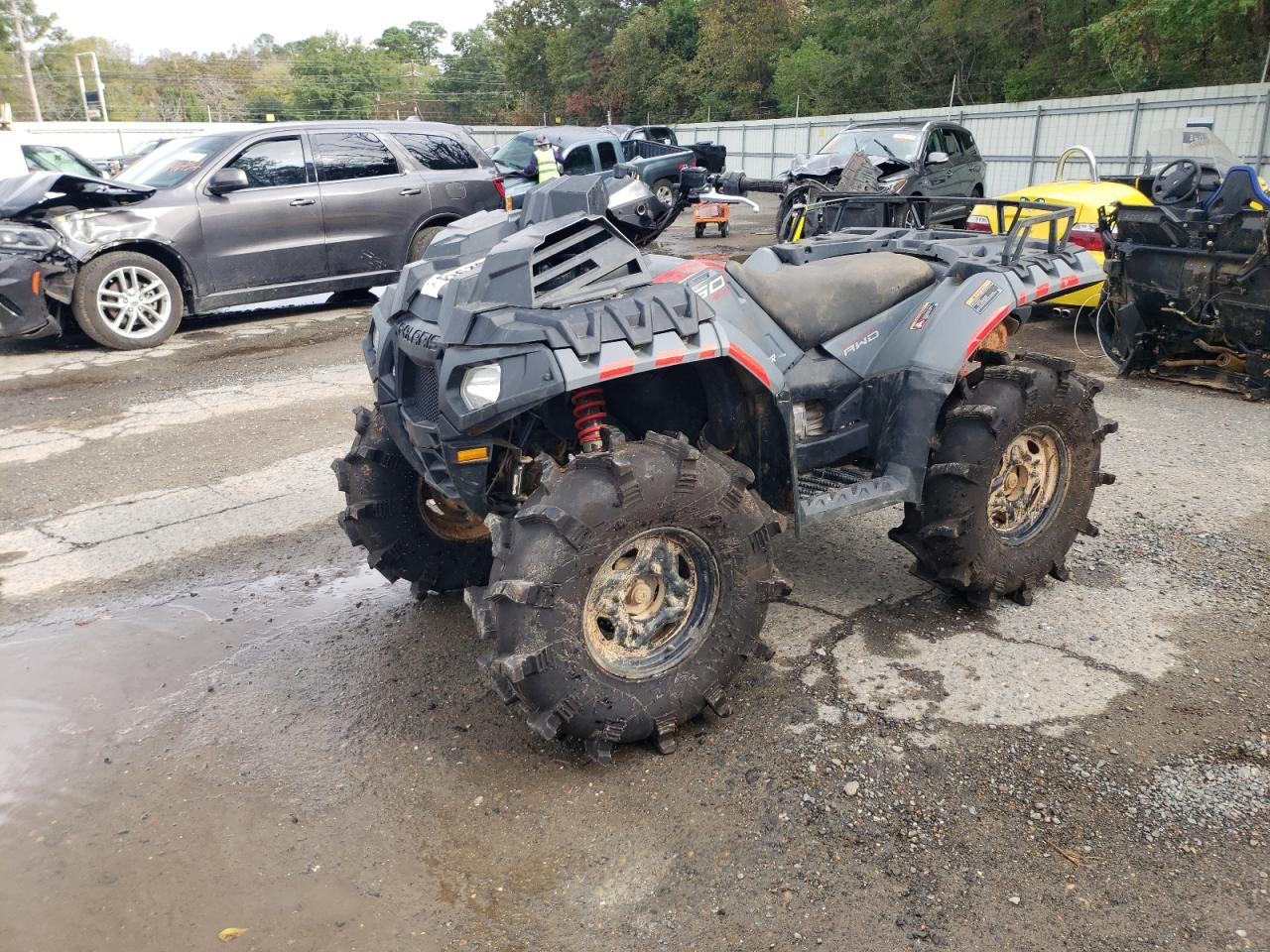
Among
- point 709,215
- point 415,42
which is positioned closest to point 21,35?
point 415,42

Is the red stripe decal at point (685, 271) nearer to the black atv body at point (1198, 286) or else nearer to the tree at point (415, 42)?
the black atv body at point (1198, 286)

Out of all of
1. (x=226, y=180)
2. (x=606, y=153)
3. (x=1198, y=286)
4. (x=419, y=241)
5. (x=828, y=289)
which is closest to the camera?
(x=828, y=289)

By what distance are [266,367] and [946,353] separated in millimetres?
6548

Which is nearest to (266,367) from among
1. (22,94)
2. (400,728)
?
(400,728)

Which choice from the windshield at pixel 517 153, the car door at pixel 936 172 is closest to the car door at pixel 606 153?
the windshield at pixel 517 153

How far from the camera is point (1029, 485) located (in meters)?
4.24

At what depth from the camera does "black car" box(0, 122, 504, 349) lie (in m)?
8.90

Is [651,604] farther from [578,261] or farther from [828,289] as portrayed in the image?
[828,289]

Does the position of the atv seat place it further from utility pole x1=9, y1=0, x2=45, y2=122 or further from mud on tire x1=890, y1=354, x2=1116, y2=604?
utility pole x1=9, y1=0, x2=45, y2=122

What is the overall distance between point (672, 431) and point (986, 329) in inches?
50.9

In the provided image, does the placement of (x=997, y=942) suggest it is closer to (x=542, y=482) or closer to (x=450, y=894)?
(x=450, y=894)

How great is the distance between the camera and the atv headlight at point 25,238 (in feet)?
27.9

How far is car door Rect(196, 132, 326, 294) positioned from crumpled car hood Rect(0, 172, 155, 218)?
667mm

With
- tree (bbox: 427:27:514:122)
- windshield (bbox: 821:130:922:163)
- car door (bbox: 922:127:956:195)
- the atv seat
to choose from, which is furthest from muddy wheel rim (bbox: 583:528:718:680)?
tree (bbox: 427:27:514:122)
